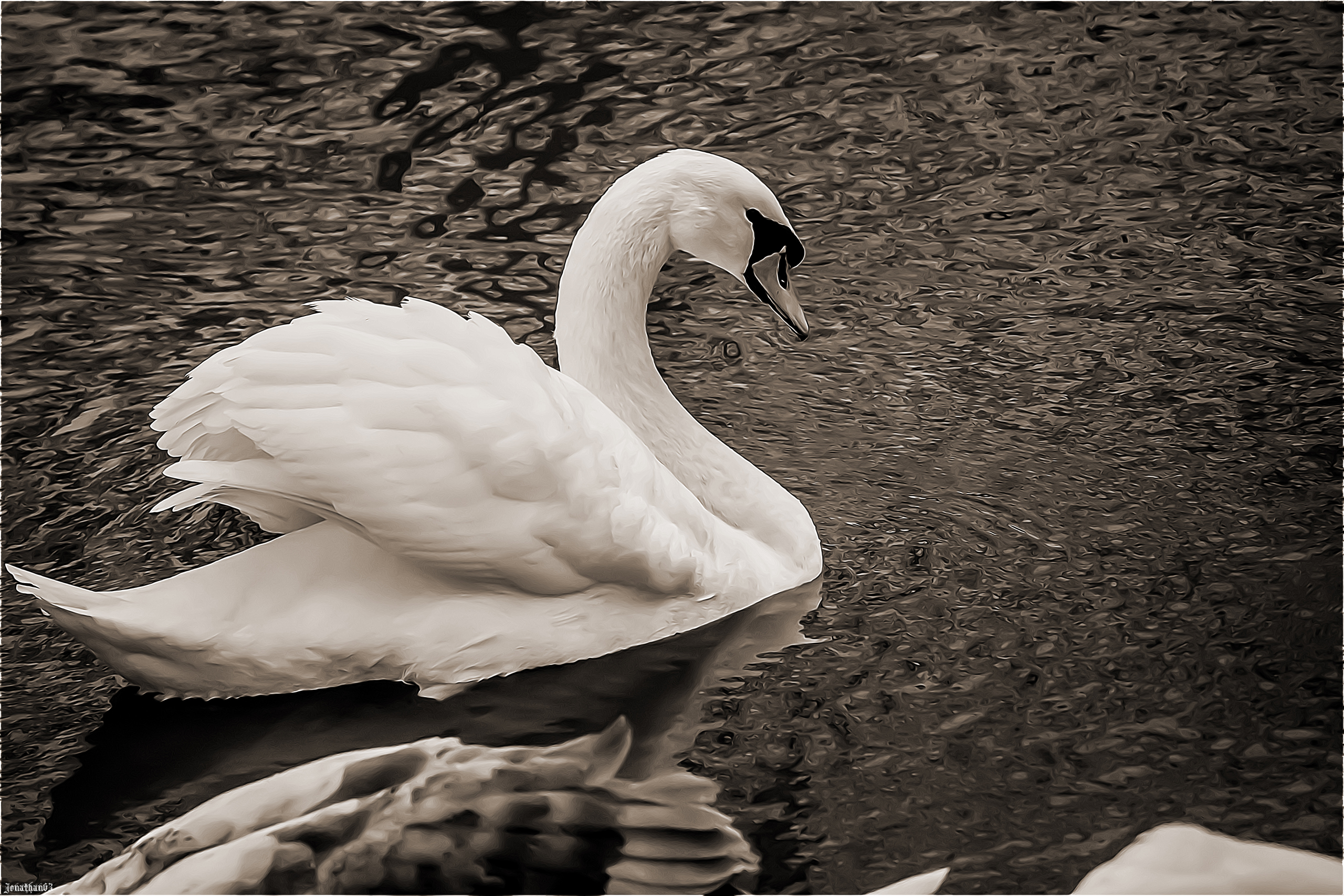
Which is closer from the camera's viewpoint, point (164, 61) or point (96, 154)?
point (96, 154)

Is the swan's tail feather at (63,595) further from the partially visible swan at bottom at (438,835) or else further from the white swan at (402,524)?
the partially visible swan at bottom at (438,835)

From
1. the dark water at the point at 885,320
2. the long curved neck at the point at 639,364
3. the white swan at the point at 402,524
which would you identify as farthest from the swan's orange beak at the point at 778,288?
the white swan at the point at 402,524

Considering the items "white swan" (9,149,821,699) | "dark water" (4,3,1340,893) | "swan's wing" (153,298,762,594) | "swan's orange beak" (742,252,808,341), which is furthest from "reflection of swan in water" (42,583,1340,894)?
"swan's orange beak" (742,252,808,341)

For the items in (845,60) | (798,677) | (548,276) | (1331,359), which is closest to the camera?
(798,677)

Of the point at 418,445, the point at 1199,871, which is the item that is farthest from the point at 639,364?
the point at 1199,871

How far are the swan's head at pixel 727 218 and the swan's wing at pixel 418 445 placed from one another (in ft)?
2.81

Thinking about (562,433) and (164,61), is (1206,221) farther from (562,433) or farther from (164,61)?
(164,61)

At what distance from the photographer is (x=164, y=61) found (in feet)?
27.1

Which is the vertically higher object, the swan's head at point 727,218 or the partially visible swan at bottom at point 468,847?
the swan's head at point 727,218

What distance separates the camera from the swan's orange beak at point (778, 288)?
502cm

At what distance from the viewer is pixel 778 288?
16.7ft

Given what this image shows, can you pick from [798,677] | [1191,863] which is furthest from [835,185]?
[1191,863]

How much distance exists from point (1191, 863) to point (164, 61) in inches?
272

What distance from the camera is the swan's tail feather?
3834mm
